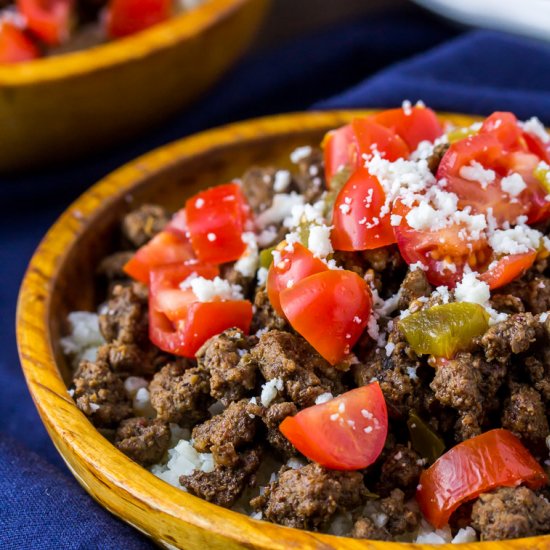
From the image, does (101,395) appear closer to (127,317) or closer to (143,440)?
(143,440)

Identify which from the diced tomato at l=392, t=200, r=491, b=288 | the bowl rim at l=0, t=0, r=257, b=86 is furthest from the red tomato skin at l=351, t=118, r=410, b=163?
the bowl rim at l=0, t=0, r=257, b=86

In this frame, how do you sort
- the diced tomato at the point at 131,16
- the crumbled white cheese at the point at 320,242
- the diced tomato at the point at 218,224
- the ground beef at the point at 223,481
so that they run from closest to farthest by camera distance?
1. the ground beef at the point at 223,481
2. the crumbled white cheese at the point at 320,242
3. the diced tomato at the point at 218,224
4. the diced tomato at the point at 131,16

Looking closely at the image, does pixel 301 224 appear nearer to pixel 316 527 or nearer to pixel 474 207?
pixel 474 207

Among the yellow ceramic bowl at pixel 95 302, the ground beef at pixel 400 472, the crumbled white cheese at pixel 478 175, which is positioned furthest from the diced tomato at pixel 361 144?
the ground beef at pixel 400 472

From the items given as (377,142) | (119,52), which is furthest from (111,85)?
(377,142)

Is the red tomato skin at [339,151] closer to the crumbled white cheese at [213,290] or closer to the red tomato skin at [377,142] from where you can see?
the red tomato skin at [377,142]

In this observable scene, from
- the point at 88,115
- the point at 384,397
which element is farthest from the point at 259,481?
the point at 88,115
